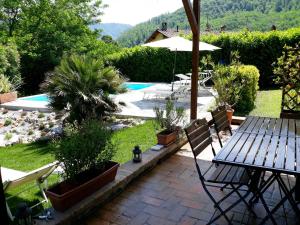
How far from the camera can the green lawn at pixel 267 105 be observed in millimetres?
8040

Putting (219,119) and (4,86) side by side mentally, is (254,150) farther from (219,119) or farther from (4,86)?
(4,86)

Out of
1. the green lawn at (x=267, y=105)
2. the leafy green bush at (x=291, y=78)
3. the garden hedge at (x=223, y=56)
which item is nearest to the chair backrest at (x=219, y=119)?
the leafy green bush at (x=291, y=78)

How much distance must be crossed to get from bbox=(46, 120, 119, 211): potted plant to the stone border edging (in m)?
0.07

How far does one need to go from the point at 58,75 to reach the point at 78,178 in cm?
449

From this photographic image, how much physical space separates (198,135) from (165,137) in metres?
1.74

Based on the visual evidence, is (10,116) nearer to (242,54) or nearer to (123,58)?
(123,58)

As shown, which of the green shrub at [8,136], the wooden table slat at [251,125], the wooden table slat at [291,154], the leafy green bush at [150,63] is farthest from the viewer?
the leafy green bush at [150,63]

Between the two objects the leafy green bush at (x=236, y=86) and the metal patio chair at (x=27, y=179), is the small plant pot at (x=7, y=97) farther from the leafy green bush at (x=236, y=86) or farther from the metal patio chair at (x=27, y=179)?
the metal patio chair at (x=27, y=179)

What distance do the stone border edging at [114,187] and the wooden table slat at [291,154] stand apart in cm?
194

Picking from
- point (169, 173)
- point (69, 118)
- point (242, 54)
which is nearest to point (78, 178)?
point (169, 173)

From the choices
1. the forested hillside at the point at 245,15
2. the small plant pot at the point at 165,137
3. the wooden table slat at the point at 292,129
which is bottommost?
the small plant pot at the point at 165,137

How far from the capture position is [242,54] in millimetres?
14281

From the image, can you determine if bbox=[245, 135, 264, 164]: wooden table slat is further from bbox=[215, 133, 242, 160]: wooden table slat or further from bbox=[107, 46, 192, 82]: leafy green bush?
bbox=[107, 46, 192, 82]: leafy green bush

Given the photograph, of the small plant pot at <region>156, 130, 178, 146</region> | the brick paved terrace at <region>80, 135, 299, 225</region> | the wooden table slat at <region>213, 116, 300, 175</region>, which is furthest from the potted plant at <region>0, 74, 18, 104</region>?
the wooden table slat at <region>213, 116, 300, 175</region>
